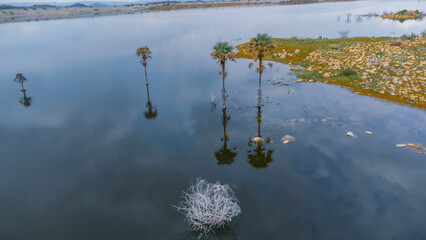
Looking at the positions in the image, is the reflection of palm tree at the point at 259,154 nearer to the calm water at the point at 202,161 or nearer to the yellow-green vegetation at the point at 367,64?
the calm water at the point at 202,161

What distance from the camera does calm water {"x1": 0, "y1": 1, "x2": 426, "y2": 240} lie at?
28.1m

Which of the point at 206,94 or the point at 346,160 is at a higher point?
the point at 206,94

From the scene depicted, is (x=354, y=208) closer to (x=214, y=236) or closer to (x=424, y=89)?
(x=214, y=236)

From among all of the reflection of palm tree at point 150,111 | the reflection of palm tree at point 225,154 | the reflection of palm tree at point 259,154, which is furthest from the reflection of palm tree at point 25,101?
the reflection of palm tree at point 259,154

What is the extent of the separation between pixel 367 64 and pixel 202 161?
Answer: 62348 millimetres

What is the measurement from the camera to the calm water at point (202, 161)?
28.1 meters

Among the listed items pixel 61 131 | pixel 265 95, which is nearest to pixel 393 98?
pixel 265 95

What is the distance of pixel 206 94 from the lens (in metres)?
64.9

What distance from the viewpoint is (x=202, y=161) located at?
128 feet

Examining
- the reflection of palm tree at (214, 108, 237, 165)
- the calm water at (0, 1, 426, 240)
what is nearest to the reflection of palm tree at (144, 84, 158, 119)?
the calm water at (0, 1, 426, 240)

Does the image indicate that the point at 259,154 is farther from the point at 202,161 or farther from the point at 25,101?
the point at 25,101

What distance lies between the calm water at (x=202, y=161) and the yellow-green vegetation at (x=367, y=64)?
18.0ft

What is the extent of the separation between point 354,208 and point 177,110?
3836 cm

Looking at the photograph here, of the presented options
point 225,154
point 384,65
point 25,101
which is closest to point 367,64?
point 384,65
